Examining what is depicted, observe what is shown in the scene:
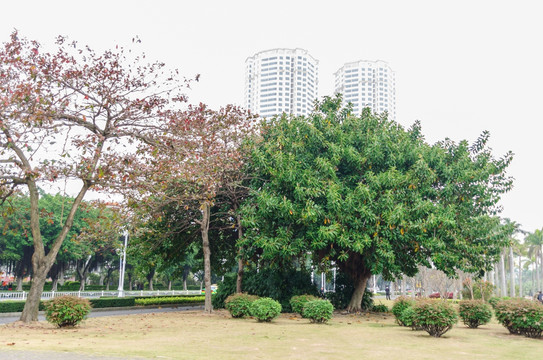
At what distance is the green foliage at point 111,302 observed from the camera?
105 ft

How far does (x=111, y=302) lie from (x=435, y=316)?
25580 millimetres

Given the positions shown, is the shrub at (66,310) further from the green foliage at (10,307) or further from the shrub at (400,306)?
the green foliage at (10,307)

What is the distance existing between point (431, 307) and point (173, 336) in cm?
803

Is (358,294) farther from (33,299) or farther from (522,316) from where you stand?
(33,299)

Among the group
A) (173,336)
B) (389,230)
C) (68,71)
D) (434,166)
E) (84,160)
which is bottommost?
(173,336)

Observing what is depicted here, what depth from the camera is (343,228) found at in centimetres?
1983

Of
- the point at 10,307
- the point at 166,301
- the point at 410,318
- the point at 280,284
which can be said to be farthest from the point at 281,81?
the point at 410,318

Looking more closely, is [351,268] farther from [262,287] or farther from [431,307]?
[431,307]

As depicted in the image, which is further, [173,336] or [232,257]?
[232,257]

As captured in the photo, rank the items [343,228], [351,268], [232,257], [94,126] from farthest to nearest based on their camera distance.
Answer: [232,257]
[351,268]
[343,228]
[94,126]

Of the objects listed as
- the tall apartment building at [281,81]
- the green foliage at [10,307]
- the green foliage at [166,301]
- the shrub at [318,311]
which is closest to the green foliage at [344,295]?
the shrub at [318,311]

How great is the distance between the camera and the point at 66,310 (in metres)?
14.8

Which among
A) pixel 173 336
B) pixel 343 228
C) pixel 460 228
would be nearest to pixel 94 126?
pixel 173 336

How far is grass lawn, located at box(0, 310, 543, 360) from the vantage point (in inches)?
408
